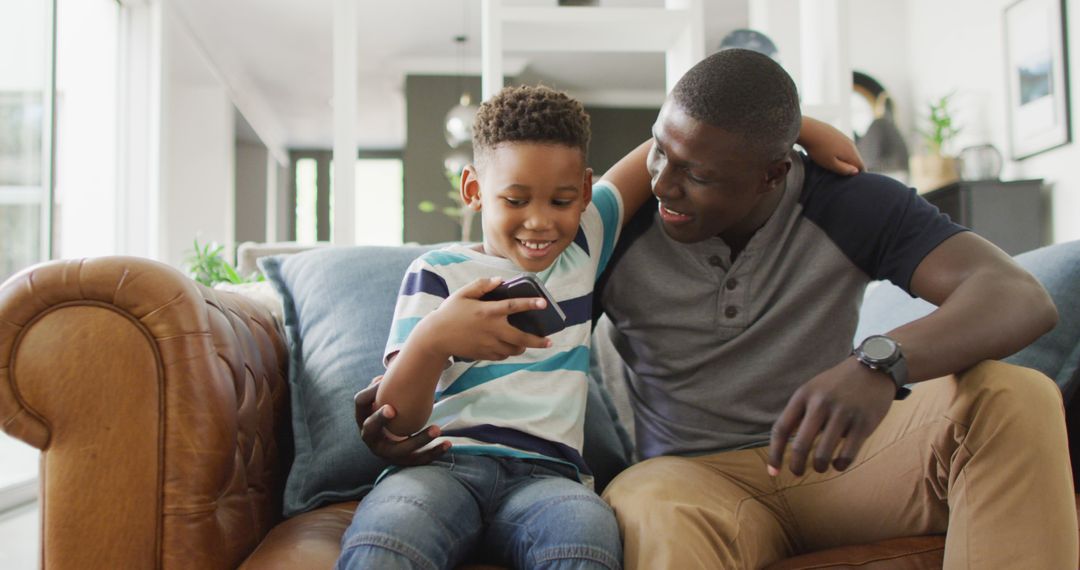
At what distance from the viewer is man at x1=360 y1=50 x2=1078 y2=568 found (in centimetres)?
98

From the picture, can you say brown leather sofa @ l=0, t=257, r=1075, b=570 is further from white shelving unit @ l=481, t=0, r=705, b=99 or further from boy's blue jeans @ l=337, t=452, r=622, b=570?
white shelving unit @ l=481, t=0, r=705, b=99

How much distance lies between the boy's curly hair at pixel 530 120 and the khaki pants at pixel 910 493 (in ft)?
1.56

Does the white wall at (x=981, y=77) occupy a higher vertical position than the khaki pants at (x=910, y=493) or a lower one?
higher

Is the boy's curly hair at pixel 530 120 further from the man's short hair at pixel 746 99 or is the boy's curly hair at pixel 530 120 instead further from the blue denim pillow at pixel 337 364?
the blue denim pillow at pixel 337 364

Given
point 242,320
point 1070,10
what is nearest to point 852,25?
point 1070,10

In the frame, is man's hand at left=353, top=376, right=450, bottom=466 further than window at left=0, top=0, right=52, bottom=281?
No

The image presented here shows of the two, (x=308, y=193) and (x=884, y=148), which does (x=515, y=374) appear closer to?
(x=884, y=148)

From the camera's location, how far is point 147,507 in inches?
37.9

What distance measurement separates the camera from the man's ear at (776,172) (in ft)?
4.16

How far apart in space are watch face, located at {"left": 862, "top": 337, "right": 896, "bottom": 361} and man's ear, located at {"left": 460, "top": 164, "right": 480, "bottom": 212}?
576 millimetres

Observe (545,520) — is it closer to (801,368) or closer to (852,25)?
(801,368)

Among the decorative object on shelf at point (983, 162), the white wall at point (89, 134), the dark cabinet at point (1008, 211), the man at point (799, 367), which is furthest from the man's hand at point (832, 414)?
the white wall at point (89, 134)

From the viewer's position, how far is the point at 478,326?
3.39ft

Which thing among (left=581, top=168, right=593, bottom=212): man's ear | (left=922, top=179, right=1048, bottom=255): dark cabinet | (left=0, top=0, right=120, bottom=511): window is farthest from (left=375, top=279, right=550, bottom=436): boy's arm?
(left=922, top=179, right=1048, bottom=255): dark cabinet
